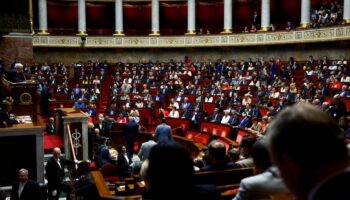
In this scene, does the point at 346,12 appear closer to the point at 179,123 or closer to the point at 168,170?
the point at 179,123

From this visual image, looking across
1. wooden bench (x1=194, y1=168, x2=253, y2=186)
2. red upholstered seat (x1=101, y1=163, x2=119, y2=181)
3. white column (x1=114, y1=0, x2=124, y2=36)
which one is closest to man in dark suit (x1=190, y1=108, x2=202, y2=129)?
red upholstered seat (x1=101, y1=163, x2=119, y2=181)

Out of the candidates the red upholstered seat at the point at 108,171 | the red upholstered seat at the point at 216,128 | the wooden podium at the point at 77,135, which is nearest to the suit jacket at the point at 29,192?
the red upholstered seat at the point at 108,171

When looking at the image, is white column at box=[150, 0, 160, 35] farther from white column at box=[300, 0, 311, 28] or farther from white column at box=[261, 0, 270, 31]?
white column at box=[300, 0, 311, 28]

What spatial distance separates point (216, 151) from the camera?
13.5 ft

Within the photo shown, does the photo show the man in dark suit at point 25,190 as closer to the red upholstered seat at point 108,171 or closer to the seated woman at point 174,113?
the red upholstered seat at point 108,171

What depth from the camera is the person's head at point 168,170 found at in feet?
6.03

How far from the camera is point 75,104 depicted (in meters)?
17.8

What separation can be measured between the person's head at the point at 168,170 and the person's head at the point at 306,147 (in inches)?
32.2

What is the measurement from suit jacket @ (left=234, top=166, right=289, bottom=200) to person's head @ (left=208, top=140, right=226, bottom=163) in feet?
4.72

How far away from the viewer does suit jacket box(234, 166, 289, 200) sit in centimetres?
254

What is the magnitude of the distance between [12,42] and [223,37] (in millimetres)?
14709

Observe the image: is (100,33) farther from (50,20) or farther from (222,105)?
(222,105)

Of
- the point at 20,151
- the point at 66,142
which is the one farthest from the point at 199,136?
the point at 20,151

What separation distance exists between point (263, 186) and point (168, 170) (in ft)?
3.16
